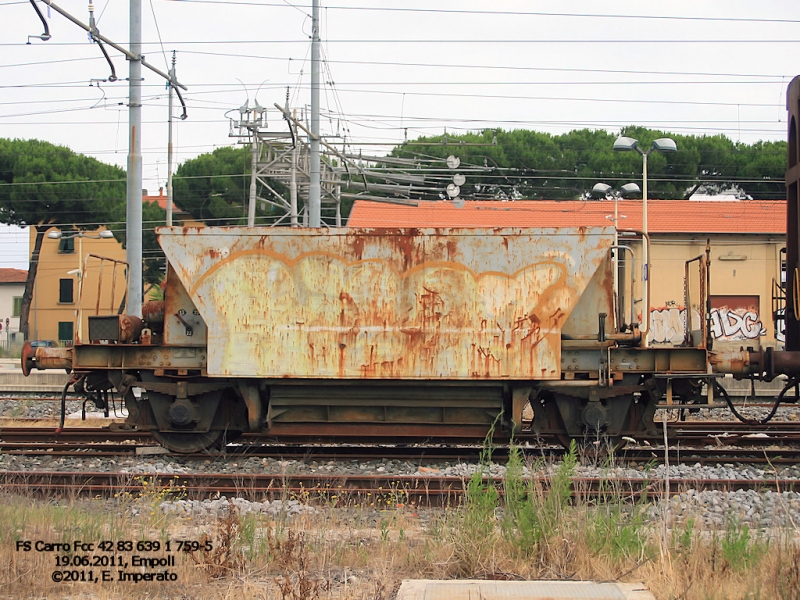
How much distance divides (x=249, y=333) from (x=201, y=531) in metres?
3.39

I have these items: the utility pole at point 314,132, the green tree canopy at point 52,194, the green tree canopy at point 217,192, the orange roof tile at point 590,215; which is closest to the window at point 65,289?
the green tree canopy at point 52,194

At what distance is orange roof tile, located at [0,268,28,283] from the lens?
60000mm

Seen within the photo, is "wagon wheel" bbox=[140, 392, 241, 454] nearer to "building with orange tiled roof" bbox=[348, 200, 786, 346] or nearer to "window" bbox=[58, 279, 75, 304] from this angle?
"building with orange tiled roof" bbox=[348, 200, 786, 346]

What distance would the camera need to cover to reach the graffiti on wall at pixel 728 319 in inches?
1166

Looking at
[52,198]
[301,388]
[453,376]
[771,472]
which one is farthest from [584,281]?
[52,198]

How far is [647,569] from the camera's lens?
16.4 ft

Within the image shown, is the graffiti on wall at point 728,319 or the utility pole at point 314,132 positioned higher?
the utility pole at point 314,132

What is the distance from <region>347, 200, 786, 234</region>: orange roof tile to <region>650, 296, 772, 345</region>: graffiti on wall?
9.83 ft

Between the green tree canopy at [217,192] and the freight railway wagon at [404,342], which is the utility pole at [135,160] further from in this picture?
the green tree canopy at [217,192]

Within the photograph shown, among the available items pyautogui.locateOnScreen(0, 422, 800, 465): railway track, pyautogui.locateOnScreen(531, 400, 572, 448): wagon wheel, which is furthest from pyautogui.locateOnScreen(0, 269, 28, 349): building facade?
pyautogui.locateOnScreen(531, 400, 572, 448): wagon wheel

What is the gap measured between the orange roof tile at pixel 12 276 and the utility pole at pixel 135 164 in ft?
169

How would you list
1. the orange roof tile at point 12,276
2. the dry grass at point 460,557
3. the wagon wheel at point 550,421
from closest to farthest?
the dry grass at point 460,557 < the wagon wheel at point 550,421 < the orange roof tile at point 12,276

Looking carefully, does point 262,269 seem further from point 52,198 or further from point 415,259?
point 52,198

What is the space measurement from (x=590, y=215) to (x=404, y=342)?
26.1m
